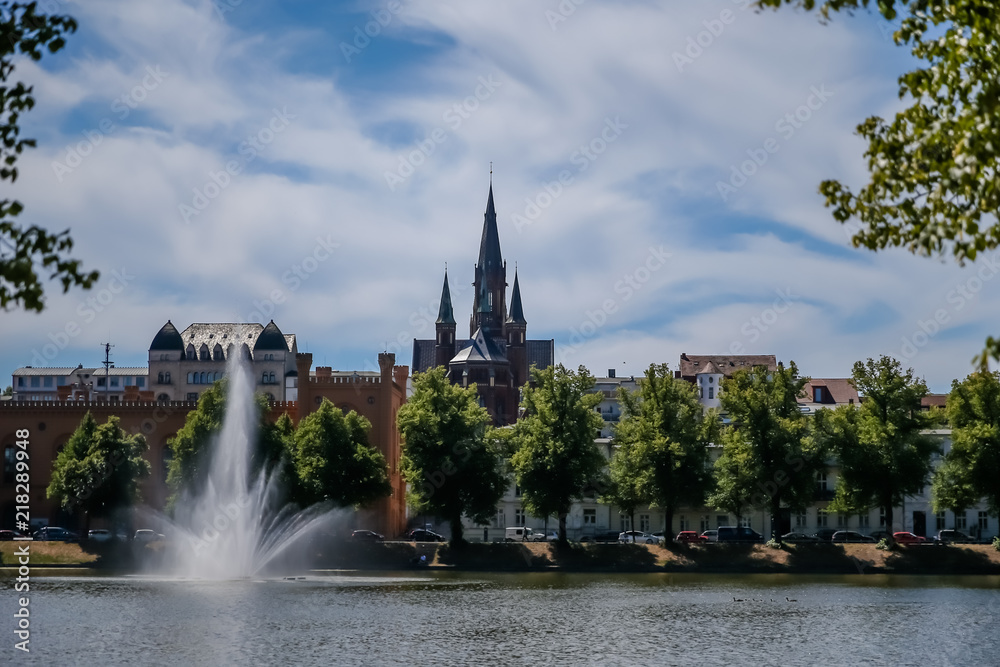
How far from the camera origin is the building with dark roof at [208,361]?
15688 cm

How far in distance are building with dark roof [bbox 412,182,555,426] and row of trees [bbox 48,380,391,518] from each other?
79.0 m

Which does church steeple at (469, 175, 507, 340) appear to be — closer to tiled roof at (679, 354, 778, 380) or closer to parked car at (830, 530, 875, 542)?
tiled roof at (679, 354, 778, 380)

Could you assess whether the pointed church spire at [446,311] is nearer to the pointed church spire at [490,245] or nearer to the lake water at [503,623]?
the pointed church spire at [490,245]

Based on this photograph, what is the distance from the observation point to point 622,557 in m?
81.3

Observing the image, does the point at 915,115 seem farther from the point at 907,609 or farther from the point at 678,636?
the point at 907,609

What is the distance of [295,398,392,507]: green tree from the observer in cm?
8694

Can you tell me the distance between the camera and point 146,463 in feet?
307

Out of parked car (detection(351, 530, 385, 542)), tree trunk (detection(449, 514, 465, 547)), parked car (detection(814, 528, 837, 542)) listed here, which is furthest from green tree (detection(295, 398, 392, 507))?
parked car (detection(814, 528, 837, 542))

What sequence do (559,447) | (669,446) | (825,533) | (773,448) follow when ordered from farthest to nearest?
(825,533) → (559,447) → (669,446) → (773,448)

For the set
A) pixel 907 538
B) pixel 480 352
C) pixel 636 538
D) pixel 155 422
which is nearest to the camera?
pixel 907 538

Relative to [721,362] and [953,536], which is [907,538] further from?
[721,362]

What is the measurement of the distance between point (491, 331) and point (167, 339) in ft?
180

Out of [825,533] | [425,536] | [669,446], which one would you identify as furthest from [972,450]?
[425,536]

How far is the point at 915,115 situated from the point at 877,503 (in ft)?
237
